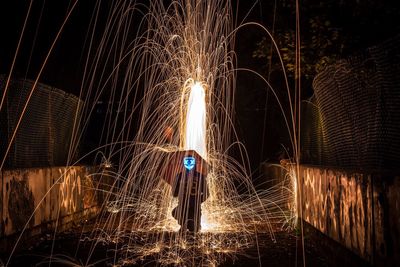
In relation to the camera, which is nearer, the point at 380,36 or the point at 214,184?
the point at 380,36

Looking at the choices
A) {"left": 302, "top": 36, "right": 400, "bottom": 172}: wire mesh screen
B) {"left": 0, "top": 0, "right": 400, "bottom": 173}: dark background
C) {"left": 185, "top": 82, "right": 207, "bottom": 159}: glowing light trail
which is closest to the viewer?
{"left": 302, "top": 36, "right": 400, "bottom": 172}: wire mesh screen

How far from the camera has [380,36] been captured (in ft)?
37.7

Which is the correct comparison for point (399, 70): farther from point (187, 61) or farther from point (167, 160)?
point (187, 61)

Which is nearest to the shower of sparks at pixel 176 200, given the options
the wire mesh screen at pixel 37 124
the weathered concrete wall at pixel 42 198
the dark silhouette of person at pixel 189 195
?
the dark silhouette of person at pixel 189 195

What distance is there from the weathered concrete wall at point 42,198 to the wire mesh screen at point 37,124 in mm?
386

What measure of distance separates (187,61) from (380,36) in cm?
525

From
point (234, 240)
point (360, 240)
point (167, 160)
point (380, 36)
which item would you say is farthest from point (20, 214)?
point (380, 36)

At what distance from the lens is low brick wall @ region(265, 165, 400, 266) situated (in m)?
5.98

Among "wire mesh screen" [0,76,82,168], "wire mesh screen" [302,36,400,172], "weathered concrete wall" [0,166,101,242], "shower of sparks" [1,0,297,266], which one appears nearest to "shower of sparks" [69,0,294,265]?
"shower of sparks" [1,0,297,266]

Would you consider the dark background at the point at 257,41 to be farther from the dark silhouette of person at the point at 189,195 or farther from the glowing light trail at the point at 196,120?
the dark silhouette of person at the point at 189,195

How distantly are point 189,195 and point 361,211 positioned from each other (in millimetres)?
3977

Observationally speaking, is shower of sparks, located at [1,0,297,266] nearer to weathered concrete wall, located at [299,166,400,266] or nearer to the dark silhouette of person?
the dark silhouette of person

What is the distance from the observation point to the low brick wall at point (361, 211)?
19.6ft

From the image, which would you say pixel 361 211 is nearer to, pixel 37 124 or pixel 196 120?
pixel 37 124
